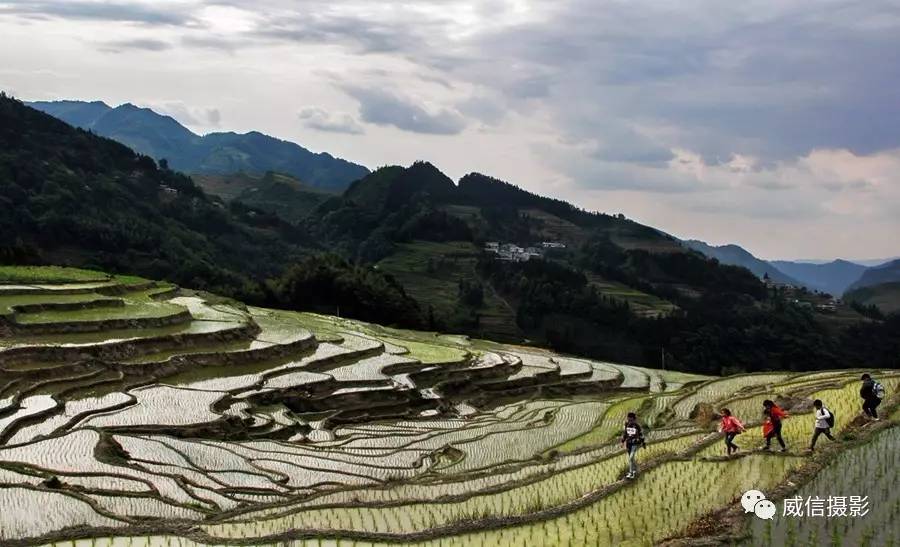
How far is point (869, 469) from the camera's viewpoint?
38.1 ft

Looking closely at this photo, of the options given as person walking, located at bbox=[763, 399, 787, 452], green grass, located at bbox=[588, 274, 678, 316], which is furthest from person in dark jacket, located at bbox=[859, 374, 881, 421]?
green grass, located at bbox=[588, 274, 678, 316]

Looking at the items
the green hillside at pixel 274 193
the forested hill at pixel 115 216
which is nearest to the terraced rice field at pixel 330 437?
the forested hill at pixel 115 216

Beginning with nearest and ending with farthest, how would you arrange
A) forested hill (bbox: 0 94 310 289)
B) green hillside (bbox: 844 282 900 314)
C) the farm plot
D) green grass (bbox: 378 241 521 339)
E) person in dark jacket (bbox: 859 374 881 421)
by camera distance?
the farm plot
person in dark jacket (bbox: 859 374 881 421)
forested hill (bbox: 0 94 310 289)
green grass (bbox: 378 241 521 339)
green hillside (bbox: 844 282 900 314)

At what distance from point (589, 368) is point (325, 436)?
17.4 metres

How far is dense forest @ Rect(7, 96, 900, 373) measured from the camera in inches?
2434

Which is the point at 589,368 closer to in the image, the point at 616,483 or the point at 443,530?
the point at 616,483

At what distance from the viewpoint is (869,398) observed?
574 inches

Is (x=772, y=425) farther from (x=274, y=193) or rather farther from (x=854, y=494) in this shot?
(x=274, y=193)

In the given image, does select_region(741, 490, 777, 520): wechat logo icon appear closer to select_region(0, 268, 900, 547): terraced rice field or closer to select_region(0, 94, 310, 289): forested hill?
select_region(0, 268, 900, 547): terraced rice field

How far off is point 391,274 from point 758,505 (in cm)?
Answer: 6431

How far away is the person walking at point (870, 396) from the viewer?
14523 millimetres

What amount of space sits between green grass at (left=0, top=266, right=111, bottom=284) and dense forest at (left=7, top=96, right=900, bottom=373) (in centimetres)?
759

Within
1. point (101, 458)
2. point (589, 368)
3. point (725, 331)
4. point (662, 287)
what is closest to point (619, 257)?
point (662, 287)

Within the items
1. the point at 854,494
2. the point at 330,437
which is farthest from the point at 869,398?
the point at 330,437
